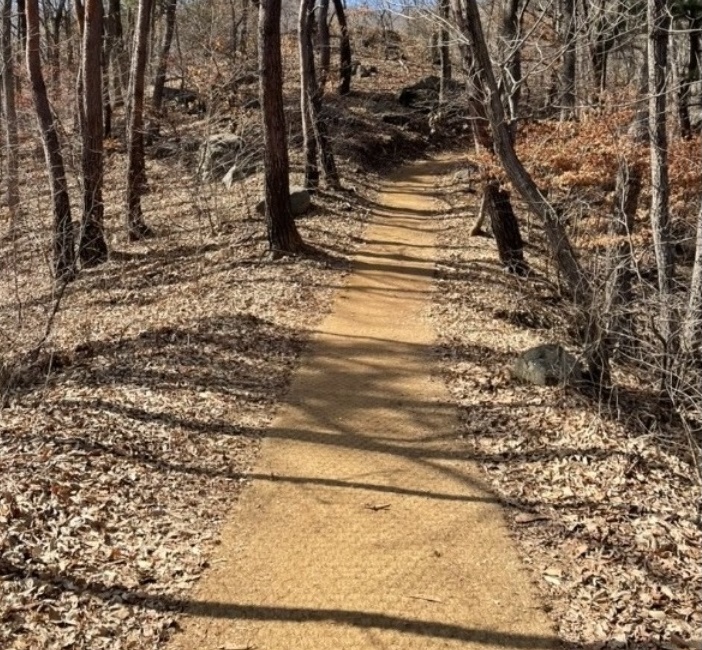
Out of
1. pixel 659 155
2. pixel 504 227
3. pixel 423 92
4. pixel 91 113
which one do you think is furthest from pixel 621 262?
pixel 423 92

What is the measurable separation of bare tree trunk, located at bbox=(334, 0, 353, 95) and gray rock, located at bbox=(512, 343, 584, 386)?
72.4 feet

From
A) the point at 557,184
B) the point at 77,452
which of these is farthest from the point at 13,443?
the point at 557,184

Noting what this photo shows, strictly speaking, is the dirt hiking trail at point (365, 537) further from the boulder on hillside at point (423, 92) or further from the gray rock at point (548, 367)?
the boulder on hillside at point (423, 92)

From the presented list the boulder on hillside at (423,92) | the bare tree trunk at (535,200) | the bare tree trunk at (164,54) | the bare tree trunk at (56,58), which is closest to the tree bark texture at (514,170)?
the bare tree trunk at (535,200)

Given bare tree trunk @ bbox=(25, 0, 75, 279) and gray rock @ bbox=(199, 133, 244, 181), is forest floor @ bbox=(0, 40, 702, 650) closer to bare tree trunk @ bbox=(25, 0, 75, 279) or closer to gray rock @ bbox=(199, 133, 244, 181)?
bare tree trunk @ bbox=(25, 0, 75, 279)

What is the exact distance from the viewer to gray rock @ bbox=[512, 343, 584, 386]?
28.2 ft

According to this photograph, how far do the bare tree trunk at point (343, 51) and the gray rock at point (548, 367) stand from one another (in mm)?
22073

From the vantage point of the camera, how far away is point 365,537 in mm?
5941

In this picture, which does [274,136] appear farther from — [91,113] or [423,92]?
[423,92]

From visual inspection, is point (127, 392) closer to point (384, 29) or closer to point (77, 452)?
point (77, 452)

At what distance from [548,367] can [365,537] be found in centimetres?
389

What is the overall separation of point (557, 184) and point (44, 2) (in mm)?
27967

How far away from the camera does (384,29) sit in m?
43.0

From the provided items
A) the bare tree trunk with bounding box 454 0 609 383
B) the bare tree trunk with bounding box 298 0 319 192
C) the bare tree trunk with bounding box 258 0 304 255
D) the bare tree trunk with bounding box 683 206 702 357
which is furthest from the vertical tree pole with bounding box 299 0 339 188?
the bare tree trunk with bounding box 683 206 702 357
